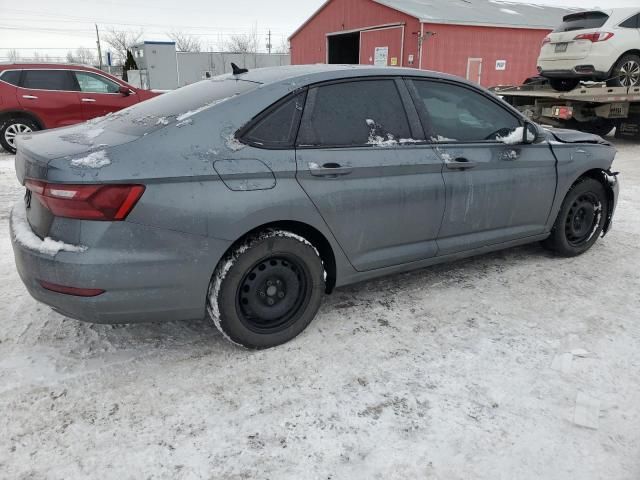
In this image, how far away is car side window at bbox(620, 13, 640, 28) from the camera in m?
9.86

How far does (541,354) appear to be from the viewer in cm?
296

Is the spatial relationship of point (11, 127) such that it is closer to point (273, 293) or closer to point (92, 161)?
point (92, 161)

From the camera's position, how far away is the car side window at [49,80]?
9000 mm

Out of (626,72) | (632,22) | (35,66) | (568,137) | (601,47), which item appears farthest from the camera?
(626,72)

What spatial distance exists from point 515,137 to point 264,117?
6.70ft

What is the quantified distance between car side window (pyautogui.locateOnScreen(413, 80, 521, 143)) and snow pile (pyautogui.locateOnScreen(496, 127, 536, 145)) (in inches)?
1.2

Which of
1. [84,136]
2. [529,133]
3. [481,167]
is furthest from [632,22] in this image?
[84,136]

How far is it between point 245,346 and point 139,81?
3169cm

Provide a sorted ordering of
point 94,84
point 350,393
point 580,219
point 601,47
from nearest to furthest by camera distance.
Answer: point 350,393
point 580,219
point 94,84
point 601,47

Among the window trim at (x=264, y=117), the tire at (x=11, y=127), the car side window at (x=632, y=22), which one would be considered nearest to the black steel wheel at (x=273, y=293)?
the window trim at (x=264, y=117)

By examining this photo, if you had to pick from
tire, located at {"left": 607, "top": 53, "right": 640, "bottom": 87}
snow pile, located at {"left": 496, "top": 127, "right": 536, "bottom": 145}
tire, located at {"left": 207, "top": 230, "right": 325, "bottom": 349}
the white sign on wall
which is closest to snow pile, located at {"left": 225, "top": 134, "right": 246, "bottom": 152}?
tire, located at {"left": 207, "top": 230, "right": 325, "bottom": 349}

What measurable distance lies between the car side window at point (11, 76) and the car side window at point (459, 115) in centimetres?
830

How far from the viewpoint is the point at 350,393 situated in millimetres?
2598

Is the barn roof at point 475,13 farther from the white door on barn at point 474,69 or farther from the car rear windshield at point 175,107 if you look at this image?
the car rear windshield at point 175,107
